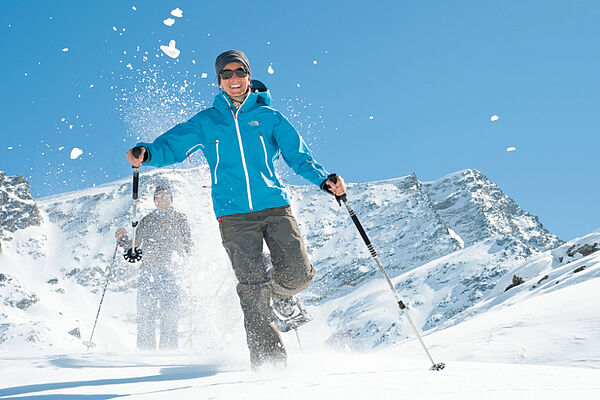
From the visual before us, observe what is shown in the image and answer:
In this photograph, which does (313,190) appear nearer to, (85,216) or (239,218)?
(85,216)

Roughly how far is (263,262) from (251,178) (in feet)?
2.19

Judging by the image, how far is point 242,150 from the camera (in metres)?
3.88

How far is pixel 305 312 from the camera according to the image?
4430mm

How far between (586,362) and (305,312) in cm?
222

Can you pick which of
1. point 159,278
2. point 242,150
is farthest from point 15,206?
point 242,150

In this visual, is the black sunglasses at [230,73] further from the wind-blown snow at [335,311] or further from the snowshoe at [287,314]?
the wind-blown snow at [335,311]

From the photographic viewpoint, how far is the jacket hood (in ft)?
13.3

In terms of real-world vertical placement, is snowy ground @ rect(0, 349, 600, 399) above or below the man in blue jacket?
below

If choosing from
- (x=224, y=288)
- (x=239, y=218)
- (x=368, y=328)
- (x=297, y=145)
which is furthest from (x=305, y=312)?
(x=368, y=328)

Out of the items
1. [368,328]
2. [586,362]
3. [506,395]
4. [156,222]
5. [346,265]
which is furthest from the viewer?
[346,265]

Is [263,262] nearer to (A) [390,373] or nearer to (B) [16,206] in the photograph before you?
(A) [390,373]

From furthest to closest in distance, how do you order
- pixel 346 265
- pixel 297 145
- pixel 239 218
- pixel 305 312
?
pixel 346 265 → pixel 305 312 → pixel 297 145 → pixel 239 218

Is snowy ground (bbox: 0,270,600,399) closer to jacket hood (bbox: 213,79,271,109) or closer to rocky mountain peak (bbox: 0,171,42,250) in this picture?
jacket hood (bbox: 213,79,271,109)

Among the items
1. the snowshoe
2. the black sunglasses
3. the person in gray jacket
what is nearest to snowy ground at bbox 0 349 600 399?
the snowshoe
